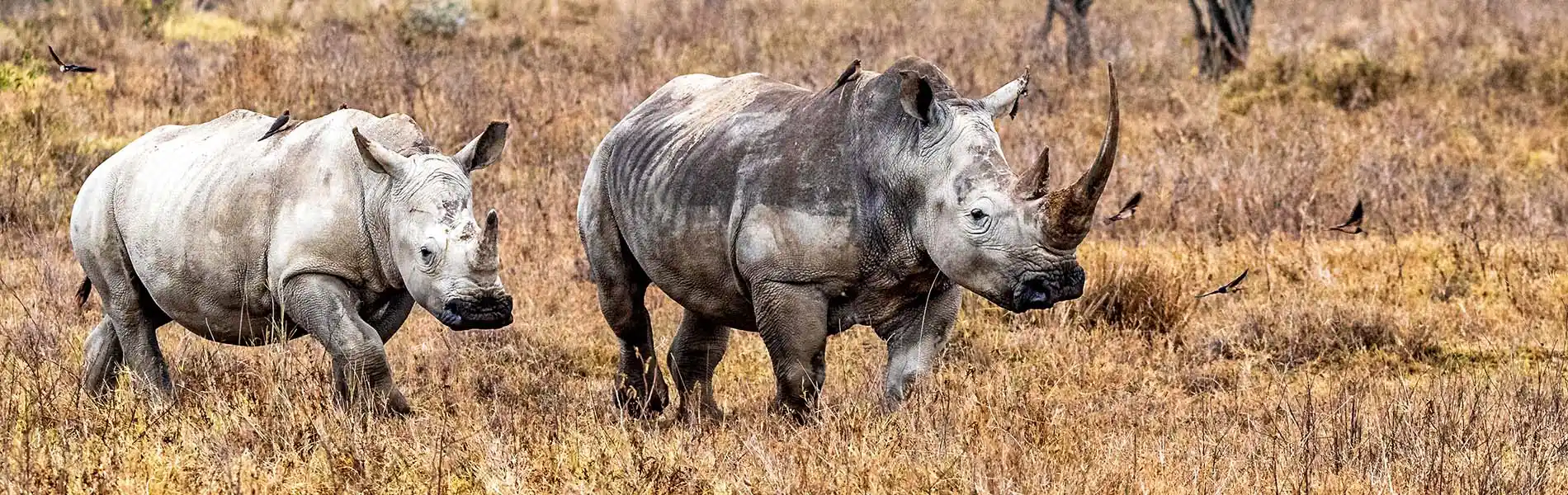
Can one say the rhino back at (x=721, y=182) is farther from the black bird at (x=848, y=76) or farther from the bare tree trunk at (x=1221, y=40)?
the bare tree trunk at (x=1221, y=40)

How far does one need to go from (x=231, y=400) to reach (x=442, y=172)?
1.11m

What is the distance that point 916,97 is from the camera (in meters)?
5.75

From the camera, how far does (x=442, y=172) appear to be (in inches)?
236

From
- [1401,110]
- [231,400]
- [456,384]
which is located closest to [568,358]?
[456,384]

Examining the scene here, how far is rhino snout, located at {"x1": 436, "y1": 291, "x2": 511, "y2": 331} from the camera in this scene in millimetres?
5707

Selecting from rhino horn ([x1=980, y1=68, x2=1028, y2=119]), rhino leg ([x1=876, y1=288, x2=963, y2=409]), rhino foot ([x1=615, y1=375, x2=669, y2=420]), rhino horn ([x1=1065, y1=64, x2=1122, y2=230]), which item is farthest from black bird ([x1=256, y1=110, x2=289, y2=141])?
rhino horn ([x1=1065, y1=64, x2=1122, y2=230])

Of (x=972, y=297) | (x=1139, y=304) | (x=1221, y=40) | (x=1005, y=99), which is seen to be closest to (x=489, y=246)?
(x=1005, y=99)

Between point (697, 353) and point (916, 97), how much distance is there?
70.0 inches

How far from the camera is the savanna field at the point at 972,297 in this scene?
17.7 ft

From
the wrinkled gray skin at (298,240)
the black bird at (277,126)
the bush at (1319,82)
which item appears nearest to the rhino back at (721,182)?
the wrinkled gray skin at (298,240)

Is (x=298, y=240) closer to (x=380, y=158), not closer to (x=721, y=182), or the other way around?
(x=380, y=158)

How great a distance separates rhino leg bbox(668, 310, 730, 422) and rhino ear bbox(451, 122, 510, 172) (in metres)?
1.07

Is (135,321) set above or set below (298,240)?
below

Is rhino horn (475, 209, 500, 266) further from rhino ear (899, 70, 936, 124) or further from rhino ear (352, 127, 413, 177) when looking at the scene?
rhino ear (899, 70, 936, 124)
